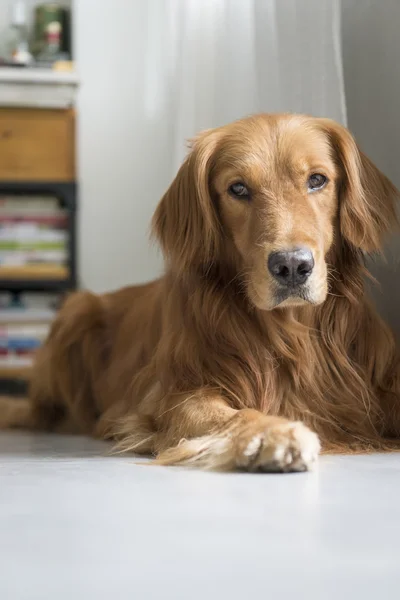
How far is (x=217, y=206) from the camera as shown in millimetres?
1942

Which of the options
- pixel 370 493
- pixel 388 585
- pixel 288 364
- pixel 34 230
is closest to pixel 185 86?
pixel 34 230

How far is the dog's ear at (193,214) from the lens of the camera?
6.29ft

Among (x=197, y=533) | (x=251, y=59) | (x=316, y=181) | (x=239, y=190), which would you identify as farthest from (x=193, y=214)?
(x=251, y=59)

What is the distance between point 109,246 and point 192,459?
3008mm

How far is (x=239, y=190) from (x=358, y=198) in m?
0.26

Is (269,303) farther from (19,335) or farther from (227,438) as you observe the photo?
(19,335)

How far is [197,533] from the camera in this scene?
1139 mm

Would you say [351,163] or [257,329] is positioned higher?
[351,163]

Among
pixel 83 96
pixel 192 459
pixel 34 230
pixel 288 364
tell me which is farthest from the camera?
pixel 83 96

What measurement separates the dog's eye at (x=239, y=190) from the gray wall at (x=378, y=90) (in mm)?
572

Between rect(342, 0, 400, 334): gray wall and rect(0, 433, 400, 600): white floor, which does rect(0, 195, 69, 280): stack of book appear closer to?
rect(342, 0, 400, 334): gray wall

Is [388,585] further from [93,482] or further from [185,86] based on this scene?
[185,86]

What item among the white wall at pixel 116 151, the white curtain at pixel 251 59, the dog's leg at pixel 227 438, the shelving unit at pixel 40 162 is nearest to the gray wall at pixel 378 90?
the white curtain at pixel 251 59

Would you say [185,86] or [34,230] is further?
[34,230]
